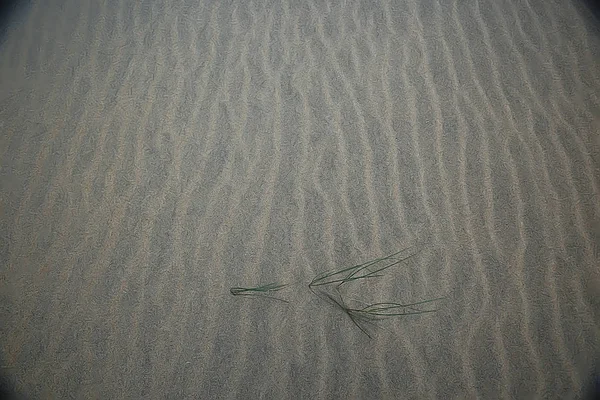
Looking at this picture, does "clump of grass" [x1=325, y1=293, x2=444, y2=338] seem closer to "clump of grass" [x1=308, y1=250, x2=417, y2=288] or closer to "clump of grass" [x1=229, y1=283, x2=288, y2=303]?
"clump of grass" [x1=308, y1=250, x2=417, y2=288]

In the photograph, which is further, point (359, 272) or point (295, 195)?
point (295, 195)

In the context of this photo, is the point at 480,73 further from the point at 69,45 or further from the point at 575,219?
the point at 69,45

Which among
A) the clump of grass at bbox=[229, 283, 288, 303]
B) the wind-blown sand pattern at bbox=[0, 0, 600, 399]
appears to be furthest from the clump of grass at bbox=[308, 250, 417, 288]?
the clump of grass at bbox=[229, 283, 288, 303]

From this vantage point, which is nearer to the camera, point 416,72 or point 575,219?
point 575,219

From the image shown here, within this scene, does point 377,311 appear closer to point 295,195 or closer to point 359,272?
point 359,272

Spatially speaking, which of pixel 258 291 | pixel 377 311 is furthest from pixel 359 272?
pixel 258 291

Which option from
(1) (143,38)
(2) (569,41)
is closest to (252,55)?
(1) (143,38)
